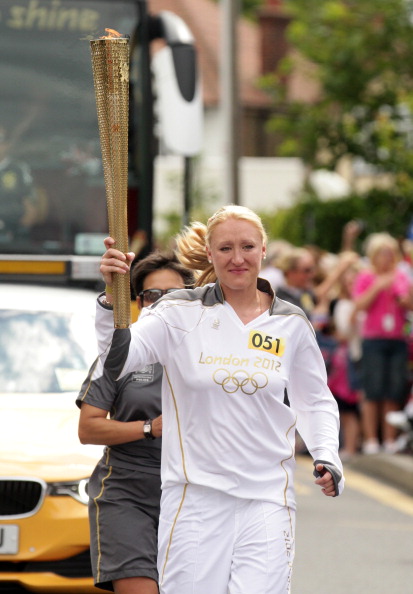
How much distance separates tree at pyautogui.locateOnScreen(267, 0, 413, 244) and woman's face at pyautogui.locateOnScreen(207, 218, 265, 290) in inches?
922

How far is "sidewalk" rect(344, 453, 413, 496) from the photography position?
12.3 meters

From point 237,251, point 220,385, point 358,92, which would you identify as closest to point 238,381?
point 220,385

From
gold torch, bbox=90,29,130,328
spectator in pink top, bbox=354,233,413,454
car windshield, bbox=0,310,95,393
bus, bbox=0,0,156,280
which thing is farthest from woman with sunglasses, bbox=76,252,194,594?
spectator in pink top, bbox=354,233,413,454

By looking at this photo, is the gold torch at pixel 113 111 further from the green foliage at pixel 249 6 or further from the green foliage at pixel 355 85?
the green foliage at pixel 249 6

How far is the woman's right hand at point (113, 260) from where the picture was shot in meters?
4.47

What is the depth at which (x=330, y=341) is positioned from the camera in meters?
14.7

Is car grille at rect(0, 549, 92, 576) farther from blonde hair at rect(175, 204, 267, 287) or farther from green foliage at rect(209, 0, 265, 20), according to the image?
green foliage at rect(209, 0, 265, 20)

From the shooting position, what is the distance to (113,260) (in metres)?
4.48

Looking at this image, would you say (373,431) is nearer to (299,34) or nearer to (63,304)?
(63,304)

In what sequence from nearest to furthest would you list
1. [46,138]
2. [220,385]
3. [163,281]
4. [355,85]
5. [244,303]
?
1. [220,385]
2. [244,303]
3. [163,281]
4. [46,138]
5. [355,85]

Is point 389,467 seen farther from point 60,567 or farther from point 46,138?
point 60,567

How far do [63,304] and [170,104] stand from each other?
3084mm

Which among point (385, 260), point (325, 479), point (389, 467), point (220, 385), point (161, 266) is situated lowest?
point (389, 467)

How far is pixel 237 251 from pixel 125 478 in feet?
3.62
